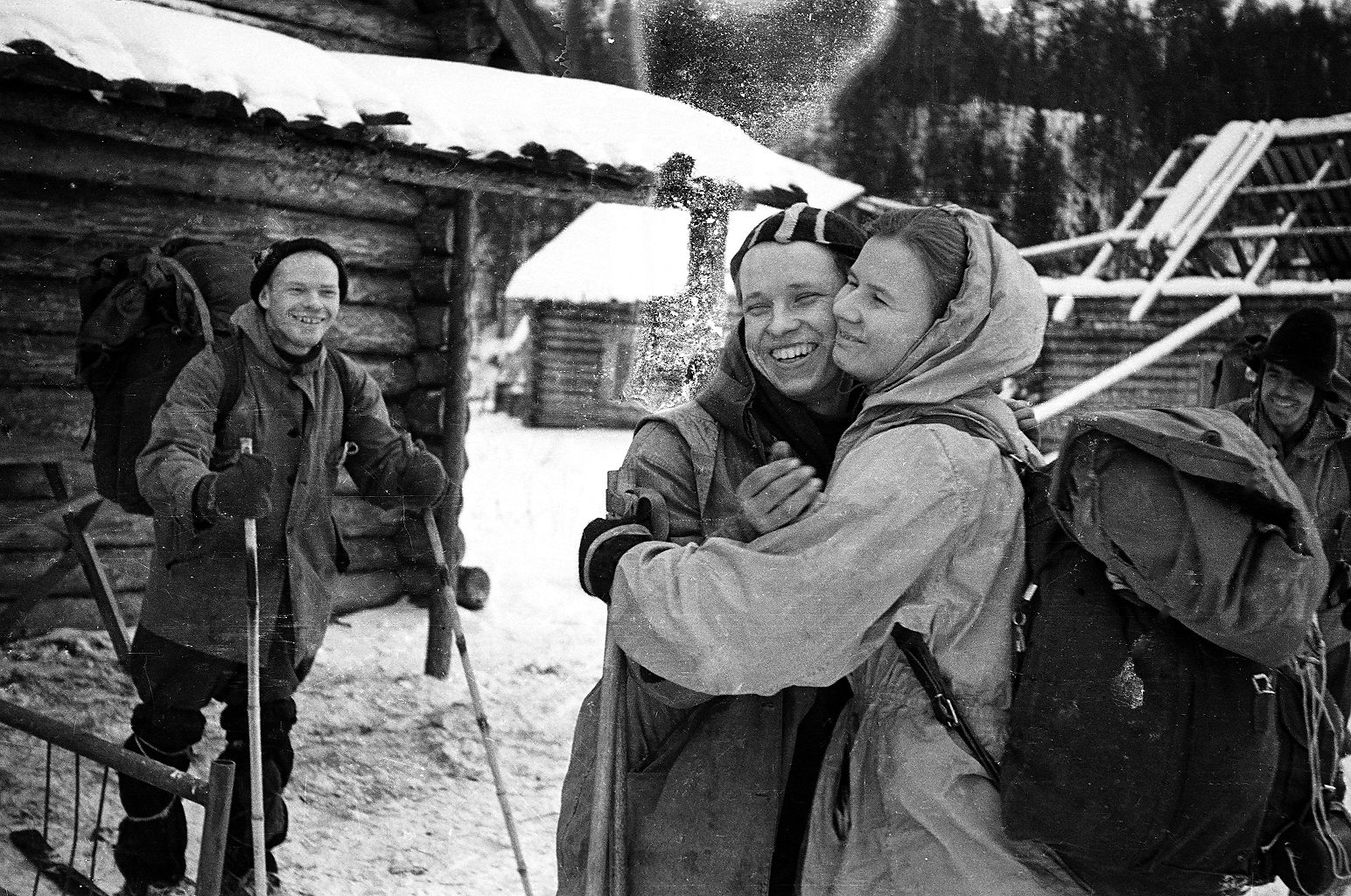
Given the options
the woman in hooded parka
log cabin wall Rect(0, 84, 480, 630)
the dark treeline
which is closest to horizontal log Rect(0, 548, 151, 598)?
log cabin wall Rect(0, 84, 480, 630)

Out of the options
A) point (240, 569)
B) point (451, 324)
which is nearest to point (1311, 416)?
point (240, 569)

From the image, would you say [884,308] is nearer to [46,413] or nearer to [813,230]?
[813,230]

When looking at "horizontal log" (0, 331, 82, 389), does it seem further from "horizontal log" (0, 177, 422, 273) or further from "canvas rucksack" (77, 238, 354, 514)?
"canvas rucksack" (77, 238, 354, 514)

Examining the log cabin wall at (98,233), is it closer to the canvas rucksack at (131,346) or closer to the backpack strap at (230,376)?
the canvas rucksack at (131,346)

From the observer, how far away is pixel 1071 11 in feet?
24.4

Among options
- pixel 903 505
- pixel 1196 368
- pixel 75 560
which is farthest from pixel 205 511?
pixel 1196 368

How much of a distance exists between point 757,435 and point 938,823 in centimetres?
60

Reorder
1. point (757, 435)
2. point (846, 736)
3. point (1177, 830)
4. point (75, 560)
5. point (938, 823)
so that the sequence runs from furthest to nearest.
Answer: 1. point (75, 560)
2. point (757, 435)
3. point (846, 736)
4. point (938, 823)
5. point (1177, 830)

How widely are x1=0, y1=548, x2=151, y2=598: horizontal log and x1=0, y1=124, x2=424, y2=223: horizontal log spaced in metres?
1.59

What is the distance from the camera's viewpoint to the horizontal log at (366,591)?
554 centimetres

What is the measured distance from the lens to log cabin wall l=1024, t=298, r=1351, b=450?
26.4 ft

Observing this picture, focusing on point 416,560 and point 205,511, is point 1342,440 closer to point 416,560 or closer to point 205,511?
point 205,511

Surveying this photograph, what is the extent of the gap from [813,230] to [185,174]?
392 centimetres

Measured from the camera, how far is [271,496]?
114 inches
